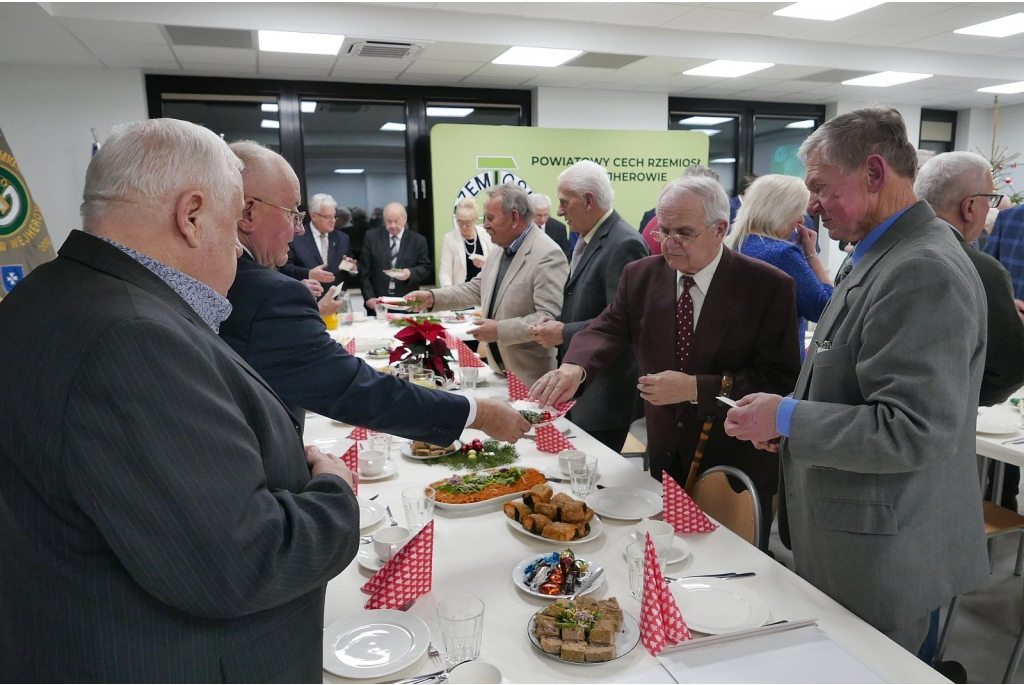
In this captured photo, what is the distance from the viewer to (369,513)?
71.9 inches

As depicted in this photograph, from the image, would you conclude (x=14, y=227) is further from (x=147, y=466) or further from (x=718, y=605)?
(x=718, y=605)

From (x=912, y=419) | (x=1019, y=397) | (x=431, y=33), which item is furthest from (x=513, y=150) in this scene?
(x=912, y=419)

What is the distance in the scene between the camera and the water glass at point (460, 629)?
3.83ft

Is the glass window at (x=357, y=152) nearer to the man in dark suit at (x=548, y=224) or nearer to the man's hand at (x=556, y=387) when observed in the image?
the man in dark suit at (x=548, y=224)

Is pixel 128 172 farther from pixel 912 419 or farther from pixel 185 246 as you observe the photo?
pixel 912 419

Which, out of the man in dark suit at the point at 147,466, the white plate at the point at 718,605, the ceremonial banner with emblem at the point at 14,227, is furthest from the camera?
the ceremonial banner with emblem at the point at 14,227

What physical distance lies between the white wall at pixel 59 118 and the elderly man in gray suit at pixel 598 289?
5.95 meters

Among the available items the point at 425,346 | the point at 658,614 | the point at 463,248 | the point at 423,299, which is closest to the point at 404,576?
the point at 658,614

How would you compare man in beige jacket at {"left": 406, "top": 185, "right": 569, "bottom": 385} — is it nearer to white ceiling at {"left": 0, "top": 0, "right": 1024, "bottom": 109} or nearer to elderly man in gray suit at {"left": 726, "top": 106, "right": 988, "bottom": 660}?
elderly man in gray suit at {"left": 726, "top": 106, "right": 988, "bottom": 660}

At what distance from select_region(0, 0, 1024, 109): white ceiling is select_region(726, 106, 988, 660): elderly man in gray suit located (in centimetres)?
465

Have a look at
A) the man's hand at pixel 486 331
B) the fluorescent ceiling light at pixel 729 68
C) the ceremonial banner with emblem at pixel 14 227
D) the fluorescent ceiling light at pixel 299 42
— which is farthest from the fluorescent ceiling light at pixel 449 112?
the man's hand at pixel 486 331

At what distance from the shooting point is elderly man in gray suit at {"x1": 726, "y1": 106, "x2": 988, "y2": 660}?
54.5 inches

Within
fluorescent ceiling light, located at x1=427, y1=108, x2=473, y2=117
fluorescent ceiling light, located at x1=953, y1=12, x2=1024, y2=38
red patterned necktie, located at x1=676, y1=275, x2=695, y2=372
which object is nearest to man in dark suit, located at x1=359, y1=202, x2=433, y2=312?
fluorescent ceiling light, located at x1=427, y1=108, x2=473, y2=117

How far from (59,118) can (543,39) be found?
4999 mm
